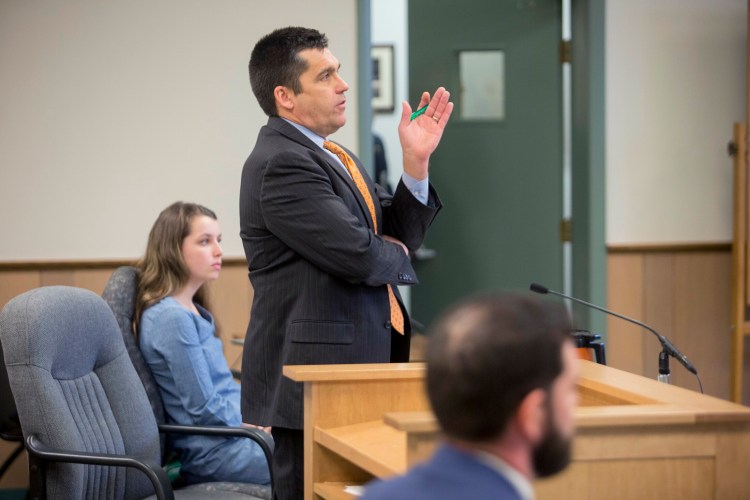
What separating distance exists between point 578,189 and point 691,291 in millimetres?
695

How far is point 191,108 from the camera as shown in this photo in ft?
14.6

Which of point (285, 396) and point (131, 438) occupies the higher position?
point (285, 396)

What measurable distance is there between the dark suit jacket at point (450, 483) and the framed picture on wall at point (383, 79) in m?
5.69

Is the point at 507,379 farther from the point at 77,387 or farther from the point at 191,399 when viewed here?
the point at 191,399

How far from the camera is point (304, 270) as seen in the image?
232 centimetres

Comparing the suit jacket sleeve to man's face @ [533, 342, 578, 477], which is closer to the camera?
man's face @ [533, 342, 578, 477]

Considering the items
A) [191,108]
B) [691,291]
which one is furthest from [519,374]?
[691,291]

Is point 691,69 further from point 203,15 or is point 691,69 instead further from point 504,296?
point 504,296

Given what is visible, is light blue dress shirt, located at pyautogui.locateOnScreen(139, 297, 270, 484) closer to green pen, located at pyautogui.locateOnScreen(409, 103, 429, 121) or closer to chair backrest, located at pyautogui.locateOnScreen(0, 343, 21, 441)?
chair backrest, located at pyautogui.locateOnScreen(0, 343, 21, 441)

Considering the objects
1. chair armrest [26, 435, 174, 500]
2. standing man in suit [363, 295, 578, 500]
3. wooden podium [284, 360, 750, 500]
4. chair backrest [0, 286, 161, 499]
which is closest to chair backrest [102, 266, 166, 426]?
chair backrest [0, 286, 161, 499]

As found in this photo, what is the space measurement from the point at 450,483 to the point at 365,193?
1.49 meters

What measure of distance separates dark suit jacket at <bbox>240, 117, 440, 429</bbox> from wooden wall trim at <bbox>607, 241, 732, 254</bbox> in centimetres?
251

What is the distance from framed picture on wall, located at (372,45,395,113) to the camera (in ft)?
21.7

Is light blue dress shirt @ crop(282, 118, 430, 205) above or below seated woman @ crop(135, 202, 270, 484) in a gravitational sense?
above
